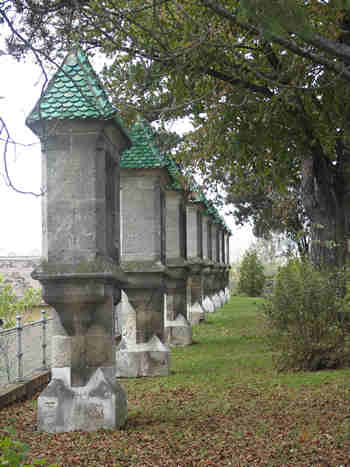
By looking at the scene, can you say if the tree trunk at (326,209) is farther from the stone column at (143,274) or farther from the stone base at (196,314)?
the stone base at (196,314)

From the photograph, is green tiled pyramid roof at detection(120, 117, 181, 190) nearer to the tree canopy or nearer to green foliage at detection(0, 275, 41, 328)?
the tree canopy

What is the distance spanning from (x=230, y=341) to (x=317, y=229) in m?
4.70

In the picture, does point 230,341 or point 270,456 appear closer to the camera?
point 270,456

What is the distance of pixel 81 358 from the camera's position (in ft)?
27.7

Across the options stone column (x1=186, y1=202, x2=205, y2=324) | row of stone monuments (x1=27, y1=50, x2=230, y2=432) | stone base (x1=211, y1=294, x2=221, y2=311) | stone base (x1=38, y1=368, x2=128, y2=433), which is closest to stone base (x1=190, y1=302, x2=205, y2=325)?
stone column (x1=186, y1=202, x2=205, y2=324)

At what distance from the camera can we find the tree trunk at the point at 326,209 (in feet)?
49.3

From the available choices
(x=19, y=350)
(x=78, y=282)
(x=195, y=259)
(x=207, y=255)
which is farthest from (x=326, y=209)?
(x=207, y=255)

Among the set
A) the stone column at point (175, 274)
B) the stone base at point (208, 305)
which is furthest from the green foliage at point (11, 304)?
the stone base at point (208, 305)

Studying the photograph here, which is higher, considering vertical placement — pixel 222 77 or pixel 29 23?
pixel 222 77

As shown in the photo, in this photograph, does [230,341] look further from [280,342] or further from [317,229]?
[280,342]

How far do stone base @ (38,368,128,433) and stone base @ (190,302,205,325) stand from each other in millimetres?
16655

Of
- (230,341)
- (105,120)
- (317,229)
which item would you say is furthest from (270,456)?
(230,341)

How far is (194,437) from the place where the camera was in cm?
766

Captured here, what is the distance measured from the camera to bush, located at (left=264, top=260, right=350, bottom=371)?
38.0 ft
